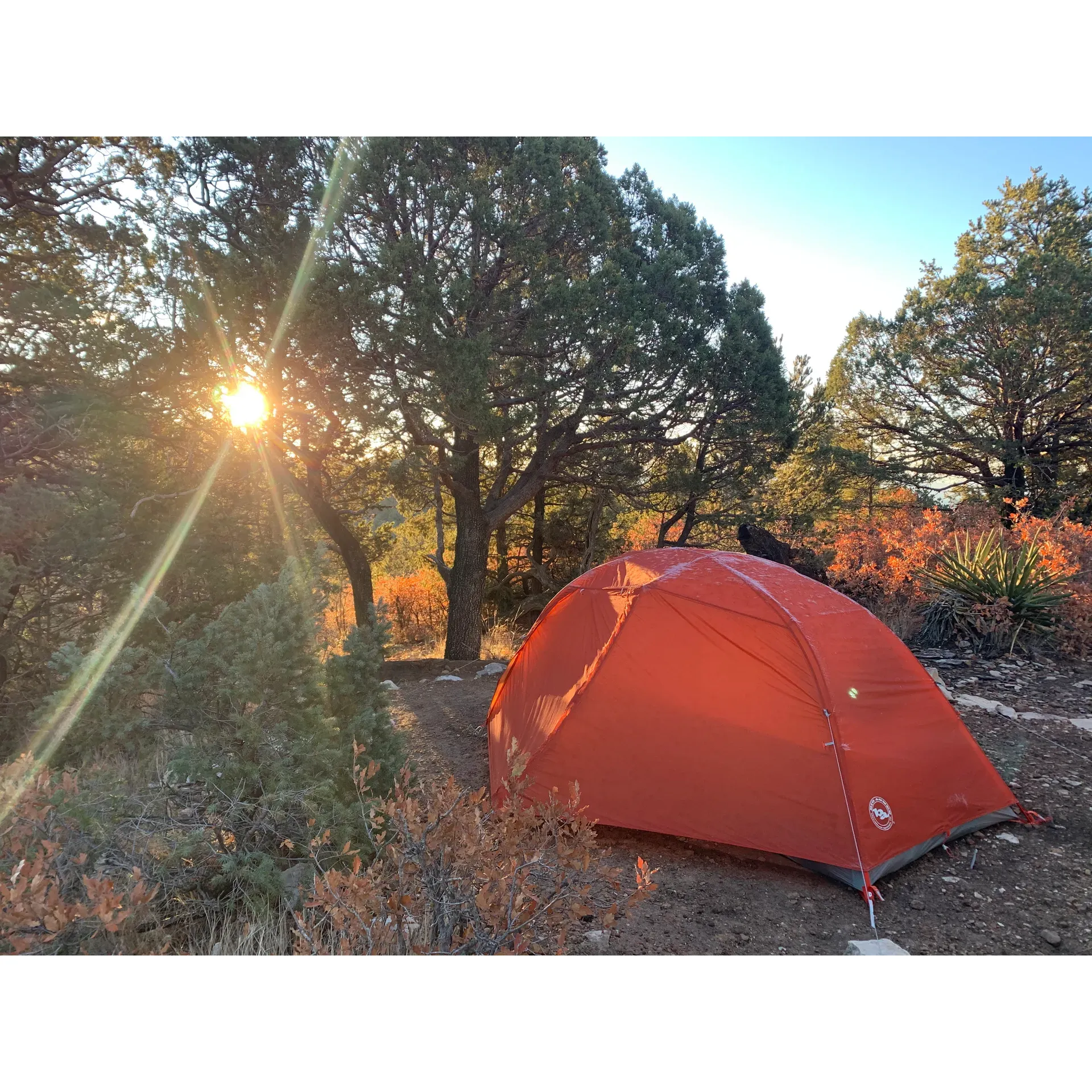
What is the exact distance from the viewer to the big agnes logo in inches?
120

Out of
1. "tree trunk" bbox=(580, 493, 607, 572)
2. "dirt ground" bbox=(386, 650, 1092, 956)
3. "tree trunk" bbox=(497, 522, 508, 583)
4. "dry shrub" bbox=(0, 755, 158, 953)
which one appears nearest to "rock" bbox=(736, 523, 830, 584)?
"tree trunk" bbox=(580, 493, 607, 572)

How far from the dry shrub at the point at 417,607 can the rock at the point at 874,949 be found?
32.4 feet

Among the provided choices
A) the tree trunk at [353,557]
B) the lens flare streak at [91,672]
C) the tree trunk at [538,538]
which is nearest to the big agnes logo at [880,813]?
the lens flare streak at [91,672]

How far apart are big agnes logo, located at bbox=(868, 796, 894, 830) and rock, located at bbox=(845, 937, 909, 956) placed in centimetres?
59

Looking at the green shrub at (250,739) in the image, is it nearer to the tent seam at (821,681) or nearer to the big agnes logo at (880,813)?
the tent seam at (821,681)

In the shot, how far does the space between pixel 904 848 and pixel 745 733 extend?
917 mm

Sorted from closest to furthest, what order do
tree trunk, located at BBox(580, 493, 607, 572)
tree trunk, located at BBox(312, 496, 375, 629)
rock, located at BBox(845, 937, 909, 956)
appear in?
1. rock, located at BBox(845, 937, 909, 956)
2. tree trunk, located at BBox(312, 496, 375, 629)
3. tree trunk, located at BBox(580, 493, 607, 572)

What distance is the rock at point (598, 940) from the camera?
2.49 metres

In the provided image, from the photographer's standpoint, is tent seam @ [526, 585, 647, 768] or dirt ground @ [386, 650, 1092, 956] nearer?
dirt ground @ [386, 650, 1092, 956]

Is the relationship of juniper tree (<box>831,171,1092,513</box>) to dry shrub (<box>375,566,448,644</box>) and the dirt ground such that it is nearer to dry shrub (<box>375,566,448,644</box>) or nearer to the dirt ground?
the dirt ground

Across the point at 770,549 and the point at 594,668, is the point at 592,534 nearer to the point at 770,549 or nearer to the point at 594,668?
the point at 770,549

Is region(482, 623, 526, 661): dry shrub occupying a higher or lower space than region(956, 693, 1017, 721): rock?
lower

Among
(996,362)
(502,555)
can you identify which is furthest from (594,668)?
(996,362)
